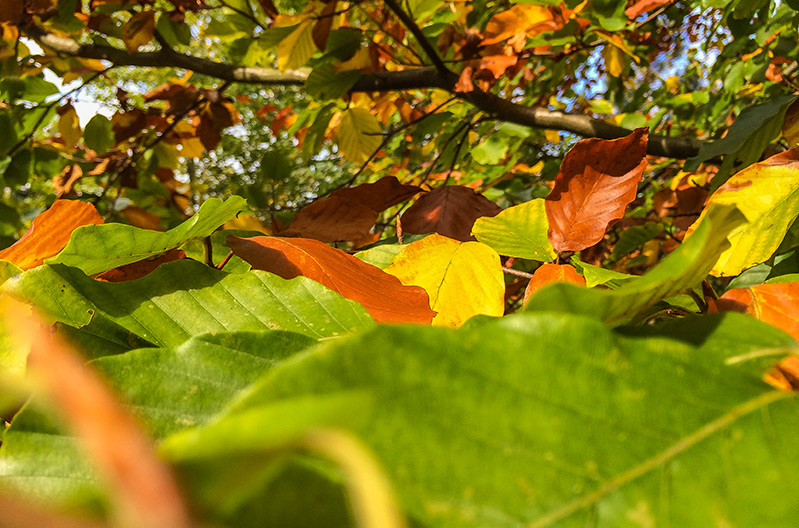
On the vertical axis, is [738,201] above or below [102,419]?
below

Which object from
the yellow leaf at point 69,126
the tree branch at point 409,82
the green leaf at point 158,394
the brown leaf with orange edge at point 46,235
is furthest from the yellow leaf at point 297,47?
the green leaf at point 158,394

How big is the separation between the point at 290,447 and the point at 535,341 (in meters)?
0.10

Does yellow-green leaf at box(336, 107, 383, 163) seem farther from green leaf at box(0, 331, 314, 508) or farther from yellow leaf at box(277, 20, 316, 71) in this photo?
green leaf at box(0, 331, 314, 508)

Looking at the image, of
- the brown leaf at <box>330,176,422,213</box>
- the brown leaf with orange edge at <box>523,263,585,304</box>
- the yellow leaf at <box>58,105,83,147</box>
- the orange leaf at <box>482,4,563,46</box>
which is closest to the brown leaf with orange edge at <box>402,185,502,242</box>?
the brown leaf at <box>330,176,422,213</box>

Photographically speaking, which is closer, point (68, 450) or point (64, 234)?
point (68, 450)

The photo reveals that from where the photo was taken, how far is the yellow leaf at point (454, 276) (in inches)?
16.2

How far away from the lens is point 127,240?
0.38 m

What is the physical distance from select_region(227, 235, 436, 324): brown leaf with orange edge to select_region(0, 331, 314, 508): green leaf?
118mm

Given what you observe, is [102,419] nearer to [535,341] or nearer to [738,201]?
[535,341]

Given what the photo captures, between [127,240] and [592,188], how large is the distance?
44cm

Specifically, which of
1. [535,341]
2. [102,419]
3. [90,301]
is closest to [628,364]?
[535,341]

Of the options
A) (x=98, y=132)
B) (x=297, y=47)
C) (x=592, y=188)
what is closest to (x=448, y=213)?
(x=592, y=188)

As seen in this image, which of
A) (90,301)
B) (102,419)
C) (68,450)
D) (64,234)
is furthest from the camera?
(64,234)

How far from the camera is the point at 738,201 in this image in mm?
430
